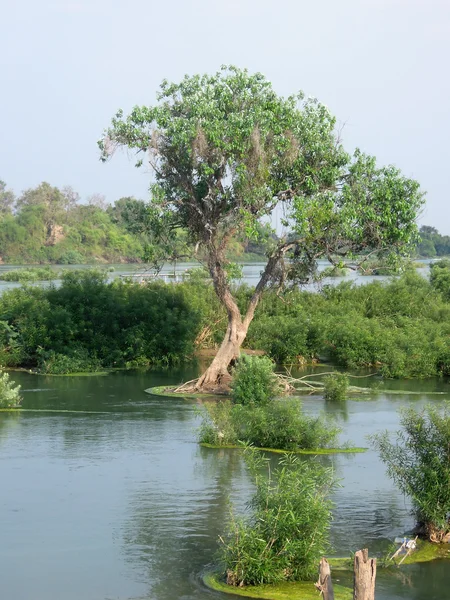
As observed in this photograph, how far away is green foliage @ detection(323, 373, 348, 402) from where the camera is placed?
67.1 ft

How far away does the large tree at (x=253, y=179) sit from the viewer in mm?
19688

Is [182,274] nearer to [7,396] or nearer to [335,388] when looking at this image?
[335,388]

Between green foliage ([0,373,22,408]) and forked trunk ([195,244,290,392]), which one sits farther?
forked trunk ([195,244,290,392])

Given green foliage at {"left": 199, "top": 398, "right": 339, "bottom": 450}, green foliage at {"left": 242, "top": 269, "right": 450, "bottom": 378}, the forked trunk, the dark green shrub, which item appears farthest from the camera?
green foliage at {"left": 242, "top": 269, "right": 450, "bottom": 378}

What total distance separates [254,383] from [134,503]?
23.1 ft

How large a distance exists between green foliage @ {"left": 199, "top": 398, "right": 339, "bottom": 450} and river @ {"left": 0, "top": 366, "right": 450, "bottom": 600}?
37 cm

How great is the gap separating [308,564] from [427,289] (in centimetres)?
2504

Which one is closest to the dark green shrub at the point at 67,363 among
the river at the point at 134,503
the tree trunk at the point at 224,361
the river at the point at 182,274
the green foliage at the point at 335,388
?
the river at the point at 182,274

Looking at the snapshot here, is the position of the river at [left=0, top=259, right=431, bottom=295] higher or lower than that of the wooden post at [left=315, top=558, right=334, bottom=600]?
higher

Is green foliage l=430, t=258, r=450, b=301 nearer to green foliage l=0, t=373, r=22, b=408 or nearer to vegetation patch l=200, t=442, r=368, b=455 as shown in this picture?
vegetation patch l=200, t=442, r=368, b=455

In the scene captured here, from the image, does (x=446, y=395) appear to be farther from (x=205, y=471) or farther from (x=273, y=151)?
(x=205, y=471)

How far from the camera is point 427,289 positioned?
33000 mm

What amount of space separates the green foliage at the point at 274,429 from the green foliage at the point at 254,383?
2.77 meters

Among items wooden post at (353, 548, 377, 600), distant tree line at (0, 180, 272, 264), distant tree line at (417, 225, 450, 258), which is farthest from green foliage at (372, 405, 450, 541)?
distant tree line at (417, 225, 450, 258)
